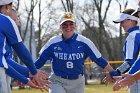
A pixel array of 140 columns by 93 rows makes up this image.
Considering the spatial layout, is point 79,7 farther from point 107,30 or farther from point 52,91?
point 52,91

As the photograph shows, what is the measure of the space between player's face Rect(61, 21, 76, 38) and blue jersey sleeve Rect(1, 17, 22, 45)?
2.62m

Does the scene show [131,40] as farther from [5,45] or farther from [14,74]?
[5,45]

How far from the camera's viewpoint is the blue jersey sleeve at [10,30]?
4.66m

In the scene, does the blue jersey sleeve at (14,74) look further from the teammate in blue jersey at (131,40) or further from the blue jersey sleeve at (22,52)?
the teammate in blue jersey at (131,40)

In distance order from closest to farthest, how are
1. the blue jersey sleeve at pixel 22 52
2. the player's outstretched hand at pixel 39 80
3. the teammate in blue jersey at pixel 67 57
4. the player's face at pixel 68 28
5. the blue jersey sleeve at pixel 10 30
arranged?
1. the blue jersey sleeve at pixel 10 30
2. the blue jersey sleeve at pixel 22 52
3. the player's outstretched hand at pixel 39 80
4. the teammate in blue jersey at pixel 67 57
5. the player's face at pixel 68 28

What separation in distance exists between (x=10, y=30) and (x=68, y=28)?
2.80m

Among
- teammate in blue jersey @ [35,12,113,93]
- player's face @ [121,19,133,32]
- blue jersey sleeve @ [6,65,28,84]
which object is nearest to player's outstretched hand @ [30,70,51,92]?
blue jersey sleeve @ [6,65,28,84]

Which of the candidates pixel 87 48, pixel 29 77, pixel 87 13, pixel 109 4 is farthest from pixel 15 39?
pixel 87 13

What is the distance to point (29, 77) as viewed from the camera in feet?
17.6

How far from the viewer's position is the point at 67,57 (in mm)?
7141

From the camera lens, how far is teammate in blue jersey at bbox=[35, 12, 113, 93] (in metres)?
7.12

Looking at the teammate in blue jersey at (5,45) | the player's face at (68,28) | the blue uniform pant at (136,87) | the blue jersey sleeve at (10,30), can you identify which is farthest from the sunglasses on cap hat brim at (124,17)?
the blue jersey sleeve at (10,30)

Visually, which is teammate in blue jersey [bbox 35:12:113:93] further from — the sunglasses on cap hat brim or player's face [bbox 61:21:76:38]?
the sunglasses on cap hat brim

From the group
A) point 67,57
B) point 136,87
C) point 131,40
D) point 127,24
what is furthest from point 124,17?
point 67,57
